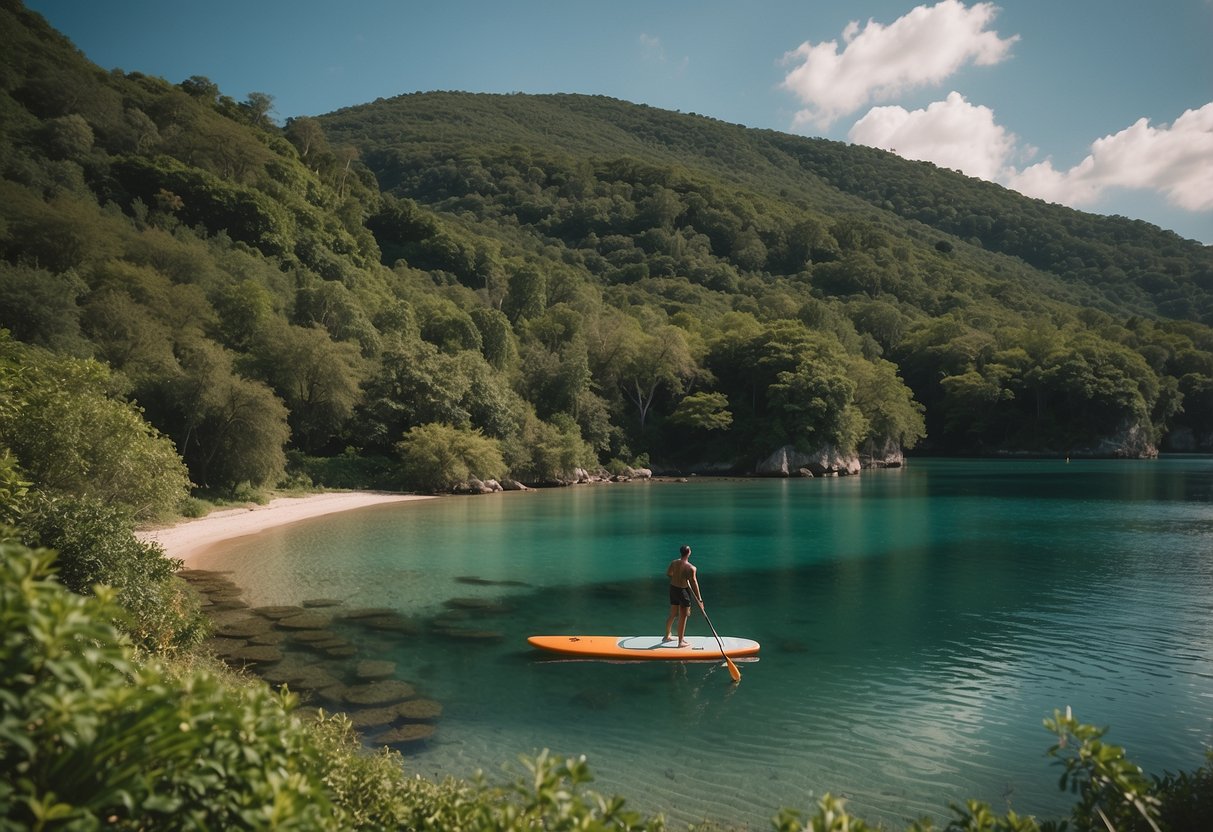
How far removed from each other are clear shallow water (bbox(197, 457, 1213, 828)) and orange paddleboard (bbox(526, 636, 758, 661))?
0.23m

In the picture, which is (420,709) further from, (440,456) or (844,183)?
(844,183)

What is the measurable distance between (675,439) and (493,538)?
147ft

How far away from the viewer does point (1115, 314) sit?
13325 centimetres

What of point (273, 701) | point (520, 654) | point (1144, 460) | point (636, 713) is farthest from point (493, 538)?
point (1144, 460)

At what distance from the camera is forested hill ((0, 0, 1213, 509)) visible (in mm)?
39531

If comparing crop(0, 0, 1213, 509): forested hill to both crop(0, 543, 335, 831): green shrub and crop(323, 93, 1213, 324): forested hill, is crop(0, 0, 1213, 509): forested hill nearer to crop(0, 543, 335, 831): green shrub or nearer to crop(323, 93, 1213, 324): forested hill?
crop(323, 93, 1213, 324): forested hill

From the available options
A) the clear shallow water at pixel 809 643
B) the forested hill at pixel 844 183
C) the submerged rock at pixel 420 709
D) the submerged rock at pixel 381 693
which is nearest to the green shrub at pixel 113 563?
the submerged rock at pixel 381 693

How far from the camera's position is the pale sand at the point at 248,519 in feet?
85.5

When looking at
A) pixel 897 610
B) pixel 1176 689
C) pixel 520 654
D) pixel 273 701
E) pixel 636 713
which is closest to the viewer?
pixel 273 701

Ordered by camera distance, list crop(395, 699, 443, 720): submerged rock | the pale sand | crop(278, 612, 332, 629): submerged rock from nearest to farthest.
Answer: crop(395, 699, 443, 720): submerged rock
crop(278, 612, 332, 629): submerged rock
the pale sand

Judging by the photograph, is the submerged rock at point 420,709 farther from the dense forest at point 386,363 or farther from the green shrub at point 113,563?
the green shrub at point 113,563

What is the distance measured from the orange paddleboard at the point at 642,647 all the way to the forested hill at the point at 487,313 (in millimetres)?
11111

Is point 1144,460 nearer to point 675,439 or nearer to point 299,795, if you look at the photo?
point 675,439

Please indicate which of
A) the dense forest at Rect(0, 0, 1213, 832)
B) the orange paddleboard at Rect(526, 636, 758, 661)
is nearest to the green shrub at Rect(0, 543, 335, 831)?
the dense forest at Rect(0, 0, 1213, 832)
